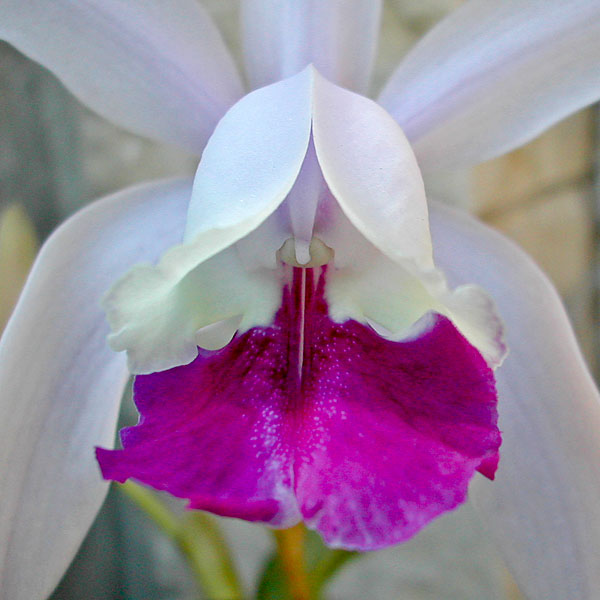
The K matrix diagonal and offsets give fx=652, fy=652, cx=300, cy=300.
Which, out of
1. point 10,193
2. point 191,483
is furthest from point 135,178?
point 191,483

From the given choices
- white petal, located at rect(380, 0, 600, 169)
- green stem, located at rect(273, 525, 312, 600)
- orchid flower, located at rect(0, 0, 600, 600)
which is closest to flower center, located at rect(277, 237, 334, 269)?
orchid flower, located at rect(0, 0, 600, 600)

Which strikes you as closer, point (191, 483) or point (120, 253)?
point (191, 483)

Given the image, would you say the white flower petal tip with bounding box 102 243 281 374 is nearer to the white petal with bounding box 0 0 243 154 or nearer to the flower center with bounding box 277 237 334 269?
the flower center with bounding box 277 237 334 269

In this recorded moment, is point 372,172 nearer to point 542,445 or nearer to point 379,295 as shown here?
point 379,295

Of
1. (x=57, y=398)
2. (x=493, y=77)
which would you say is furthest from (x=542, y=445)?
(x=57, y=398)

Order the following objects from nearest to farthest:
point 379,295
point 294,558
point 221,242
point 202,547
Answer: point 221,242 → point 379,295 → point 294,558 → point 202,547

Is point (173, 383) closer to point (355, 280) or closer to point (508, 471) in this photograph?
point (355, 280)

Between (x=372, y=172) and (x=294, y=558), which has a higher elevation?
(x=372, y=172)
